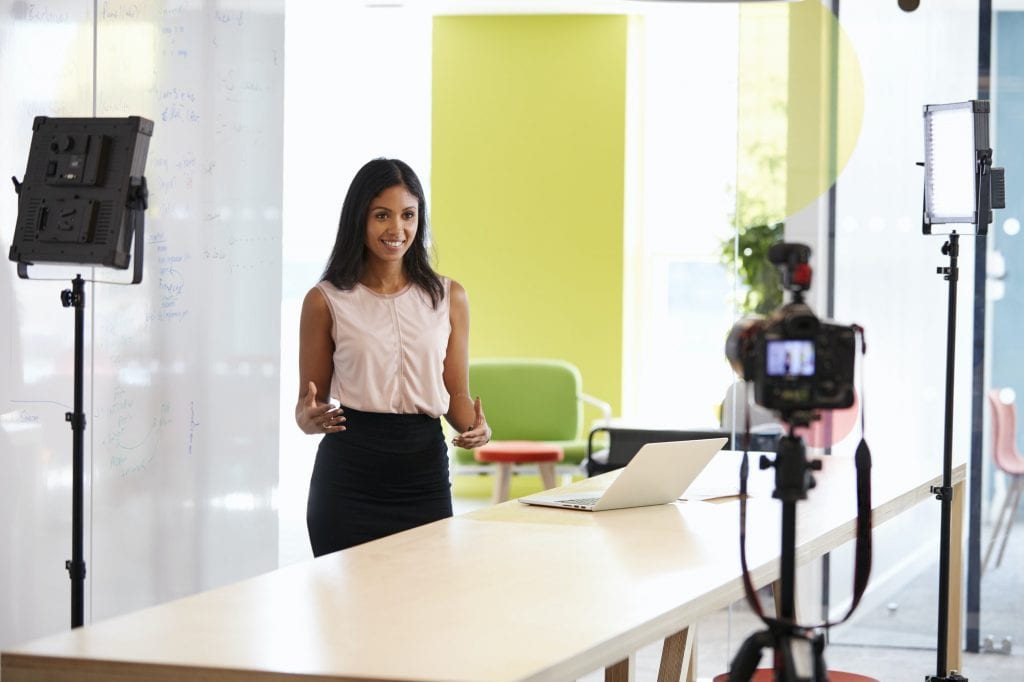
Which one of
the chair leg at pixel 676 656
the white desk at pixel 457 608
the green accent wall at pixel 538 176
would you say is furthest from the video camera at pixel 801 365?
the green accent wall at pixel 538 176

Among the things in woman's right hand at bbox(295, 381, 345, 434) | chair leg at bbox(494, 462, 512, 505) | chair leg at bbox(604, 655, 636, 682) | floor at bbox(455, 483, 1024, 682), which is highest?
woman's right hand at bbox(295, 381, 345, 434)

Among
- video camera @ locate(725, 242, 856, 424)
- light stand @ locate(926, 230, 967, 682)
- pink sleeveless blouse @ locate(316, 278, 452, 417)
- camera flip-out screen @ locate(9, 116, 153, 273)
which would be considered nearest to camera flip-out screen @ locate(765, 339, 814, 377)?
video camera @ locate(725, 242, 856, 424)

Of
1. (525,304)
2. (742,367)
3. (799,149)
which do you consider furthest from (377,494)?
(525,304)

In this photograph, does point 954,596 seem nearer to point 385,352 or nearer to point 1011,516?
point 1011,516

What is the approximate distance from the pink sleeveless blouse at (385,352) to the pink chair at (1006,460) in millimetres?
2453

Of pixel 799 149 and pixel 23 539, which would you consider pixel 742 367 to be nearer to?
pixel 23 539

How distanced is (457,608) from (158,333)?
2.31 meters

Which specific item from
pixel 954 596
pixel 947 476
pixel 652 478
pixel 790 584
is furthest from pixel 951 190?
pixel 790 584

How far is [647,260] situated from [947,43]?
151 inches

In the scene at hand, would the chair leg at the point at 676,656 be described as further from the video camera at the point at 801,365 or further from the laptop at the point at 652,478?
the video camera at the point at 801,365

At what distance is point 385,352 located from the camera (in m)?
3.02

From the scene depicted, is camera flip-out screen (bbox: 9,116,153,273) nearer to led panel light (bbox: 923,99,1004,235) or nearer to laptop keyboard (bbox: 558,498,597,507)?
laptop keyboard (bbox: 558,498,597,507)

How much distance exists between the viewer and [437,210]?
26.6 ft

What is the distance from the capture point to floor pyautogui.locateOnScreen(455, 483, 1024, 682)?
177 inches
